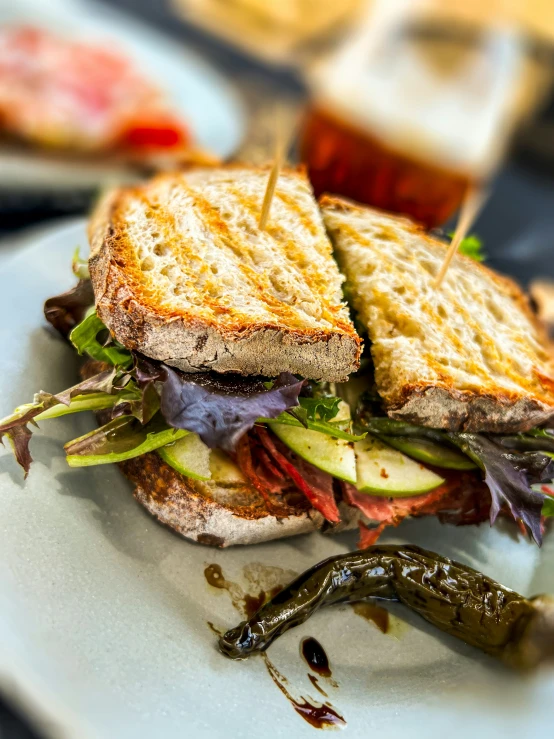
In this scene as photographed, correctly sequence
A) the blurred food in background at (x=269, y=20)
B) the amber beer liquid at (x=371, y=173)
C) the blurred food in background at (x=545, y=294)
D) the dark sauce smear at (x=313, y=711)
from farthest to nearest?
1. the blurred food in background at (x=269, y=20)
2. the blurred food in background at (x=545, y=294)
3. the amber beer liquid at (x=371, y=173)
4. the dark sauce smear at (x=313, y=711)

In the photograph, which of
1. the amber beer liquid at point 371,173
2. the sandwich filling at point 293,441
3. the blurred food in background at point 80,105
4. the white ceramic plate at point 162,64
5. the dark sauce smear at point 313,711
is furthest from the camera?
the white ceramic plate at point 162,64

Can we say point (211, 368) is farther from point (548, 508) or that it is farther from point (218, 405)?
point (548, 508)

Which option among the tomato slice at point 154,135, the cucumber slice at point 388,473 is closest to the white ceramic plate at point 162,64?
the tomato slice at point 154,135

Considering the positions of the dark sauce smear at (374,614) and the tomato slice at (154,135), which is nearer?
the dark sauce smear at (374,614)

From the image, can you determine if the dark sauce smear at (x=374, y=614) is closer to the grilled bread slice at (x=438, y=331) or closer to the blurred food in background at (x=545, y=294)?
the grilled bread slice at (x=438, y=331)

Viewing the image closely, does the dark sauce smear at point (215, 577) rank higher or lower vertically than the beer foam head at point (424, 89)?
lower

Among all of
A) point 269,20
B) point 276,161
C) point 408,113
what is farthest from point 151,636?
point 269,20

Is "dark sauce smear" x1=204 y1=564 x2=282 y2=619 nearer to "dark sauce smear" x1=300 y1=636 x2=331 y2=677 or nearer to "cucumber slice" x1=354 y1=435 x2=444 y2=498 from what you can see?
"dark sauce smear" x1=300 y1=636 x2=331 y2=677
